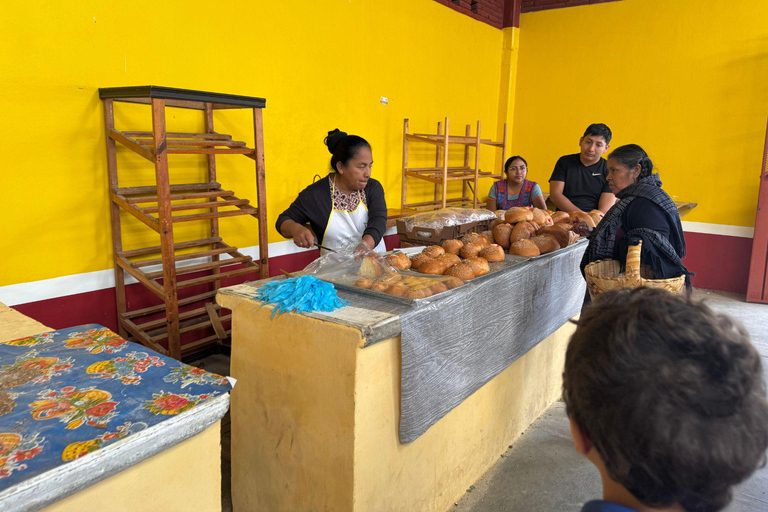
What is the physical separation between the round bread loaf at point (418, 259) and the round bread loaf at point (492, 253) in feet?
0.93

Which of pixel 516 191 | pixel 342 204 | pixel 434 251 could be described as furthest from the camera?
pixel 516 191

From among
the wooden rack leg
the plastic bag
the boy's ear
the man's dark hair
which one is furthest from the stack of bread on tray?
the wooden rack leg

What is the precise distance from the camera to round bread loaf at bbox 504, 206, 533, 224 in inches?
110

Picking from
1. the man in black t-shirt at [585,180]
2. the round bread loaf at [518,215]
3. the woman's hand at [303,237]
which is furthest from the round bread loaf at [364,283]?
the man in black t-shirt at [585,180]

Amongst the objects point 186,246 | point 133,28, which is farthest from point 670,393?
point 133,28

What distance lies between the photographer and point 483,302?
2.06 meters

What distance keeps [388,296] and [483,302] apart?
466 mm

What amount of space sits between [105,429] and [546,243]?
221 centimetres

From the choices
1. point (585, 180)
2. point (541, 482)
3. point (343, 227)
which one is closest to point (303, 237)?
point (343, 227)

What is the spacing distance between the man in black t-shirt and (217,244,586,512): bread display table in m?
2.08

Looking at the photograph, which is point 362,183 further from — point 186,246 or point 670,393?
point 670,393

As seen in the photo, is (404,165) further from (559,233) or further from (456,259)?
(456,259)

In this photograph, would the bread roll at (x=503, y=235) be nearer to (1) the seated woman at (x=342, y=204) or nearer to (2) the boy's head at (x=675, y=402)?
(1) the seated woman at (x=342, y=204)

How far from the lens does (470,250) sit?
7.64 feet
